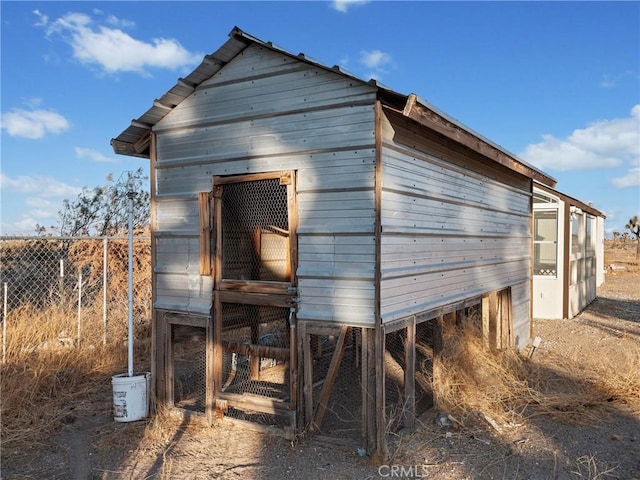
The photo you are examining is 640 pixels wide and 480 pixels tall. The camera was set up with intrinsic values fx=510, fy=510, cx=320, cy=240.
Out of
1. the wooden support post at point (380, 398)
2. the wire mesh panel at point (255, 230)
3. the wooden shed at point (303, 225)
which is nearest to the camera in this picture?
the wooden support post at point (380, 398)

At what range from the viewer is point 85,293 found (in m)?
8.80

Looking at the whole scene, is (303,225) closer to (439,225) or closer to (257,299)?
(257,299)

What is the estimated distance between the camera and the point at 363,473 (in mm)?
4184

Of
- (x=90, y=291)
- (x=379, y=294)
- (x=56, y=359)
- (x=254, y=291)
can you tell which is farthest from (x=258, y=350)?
(x=90, y=291)

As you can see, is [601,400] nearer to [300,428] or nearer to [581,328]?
[300,428]

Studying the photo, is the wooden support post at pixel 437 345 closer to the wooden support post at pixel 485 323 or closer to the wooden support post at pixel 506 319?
the wooden support post at pixel 485 323

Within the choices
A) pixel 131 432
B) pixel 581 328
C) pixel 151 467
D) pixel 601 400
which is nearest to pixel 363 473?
pixel 151 467

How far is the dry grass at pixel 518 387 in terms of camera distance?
5520mm

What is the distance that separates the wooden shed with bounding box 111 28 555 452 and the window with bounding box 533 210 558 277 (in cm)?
639

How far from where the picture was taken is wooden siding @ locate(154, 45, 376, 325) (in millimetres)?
4453

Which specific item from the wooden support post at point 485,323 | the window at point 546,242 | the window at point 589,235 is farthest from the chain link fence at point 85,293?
the window at point 589,235

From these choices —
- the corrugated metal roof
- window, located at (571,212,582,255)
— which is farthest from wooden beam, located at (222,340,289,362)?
window, located at (571,212,582,255)

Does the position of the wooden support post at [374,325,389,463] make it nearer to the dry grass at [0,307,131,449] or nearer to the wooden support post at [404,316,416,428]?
the wooden support post at [404,316,416,428]

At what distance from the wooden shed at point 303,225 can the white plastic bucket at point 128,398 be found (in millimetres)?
249
